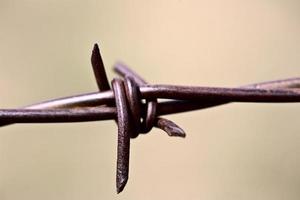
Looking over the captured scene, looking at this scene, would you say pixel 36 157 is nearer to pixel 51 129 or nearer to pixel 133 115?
pixel 51 129

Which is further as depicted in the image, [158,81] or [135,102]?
[158,81]

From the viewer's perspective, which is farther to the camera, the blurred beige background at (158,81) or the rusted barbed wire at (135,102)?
the blurred beige background at (158,81)

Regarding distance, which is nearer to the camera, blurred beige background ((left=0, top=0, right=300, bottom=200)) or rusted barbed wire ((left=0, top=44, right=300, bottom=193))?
rusted barbed wire ((left=0, top=44, right=300, bottom=193))
